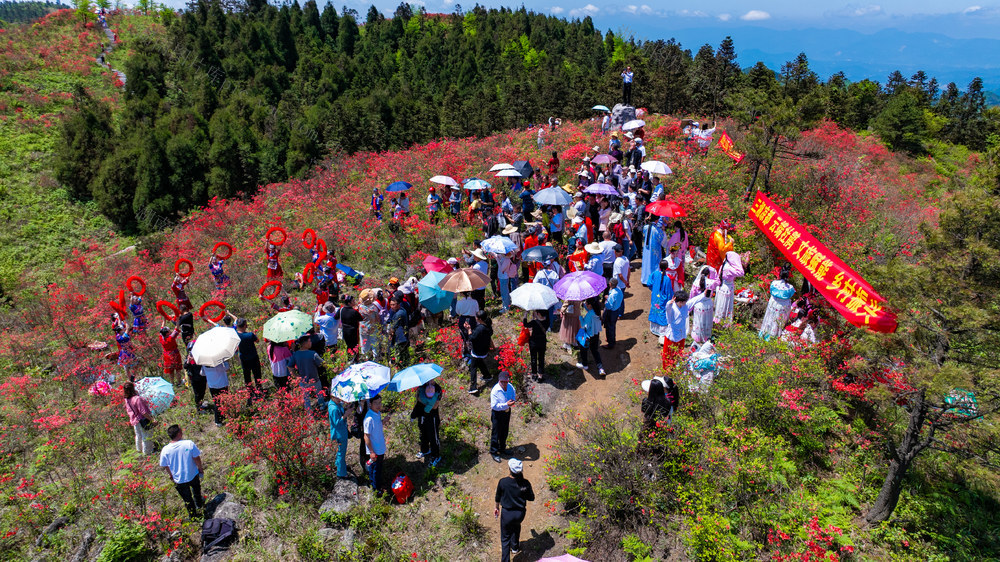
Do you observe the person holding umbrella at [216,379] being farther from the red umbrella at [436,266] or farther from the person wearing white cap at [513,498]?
the person wearing white cap at [513,498]

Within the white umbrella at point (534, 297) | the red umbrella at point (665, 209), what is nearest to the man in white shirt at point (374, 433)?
the white umbrella at point (534, 297)

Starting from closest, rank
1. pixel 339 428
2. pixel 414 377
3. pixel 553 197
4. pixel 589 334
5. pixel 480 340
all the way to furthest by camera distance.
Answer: pixel 414 377 < pixel 339 428 < pixel 480 340 < pixel 589 334 < pixel 553 197

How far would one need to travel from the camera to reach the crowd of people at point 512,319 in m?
7.52

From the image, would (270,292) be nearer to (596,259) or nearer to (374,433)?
(374,433)

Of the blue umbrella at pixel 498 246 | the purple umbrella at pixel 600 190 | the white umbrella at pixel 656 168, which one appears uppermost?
the white umbrella at pixel 656 168

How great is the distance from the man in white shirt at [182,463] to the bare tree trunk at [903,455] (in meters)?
9.56

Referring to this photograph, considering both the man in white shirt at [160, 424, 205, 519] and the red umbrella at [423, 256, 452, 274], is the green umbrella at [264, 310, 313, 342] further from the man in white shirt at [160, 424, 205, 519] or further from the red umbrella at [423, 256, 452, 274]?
the red umbrella at [423, 256, 452, 274]

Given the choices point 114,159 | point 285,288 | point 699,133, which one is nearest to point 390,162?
point 285,288

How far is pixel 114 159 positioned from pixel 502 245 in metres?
31.5

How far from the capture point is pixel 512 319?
11.7 m

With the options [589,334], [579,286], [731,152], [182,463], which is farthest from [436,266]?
[731,152]

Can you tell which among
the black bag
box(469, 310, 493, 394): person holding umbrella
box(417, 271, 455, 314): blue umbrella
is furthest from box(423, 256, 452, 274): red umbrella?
the black bag

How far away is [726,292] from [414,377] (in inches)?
262

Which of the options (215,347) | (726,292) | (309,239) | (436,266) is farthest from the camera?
(309,239)
